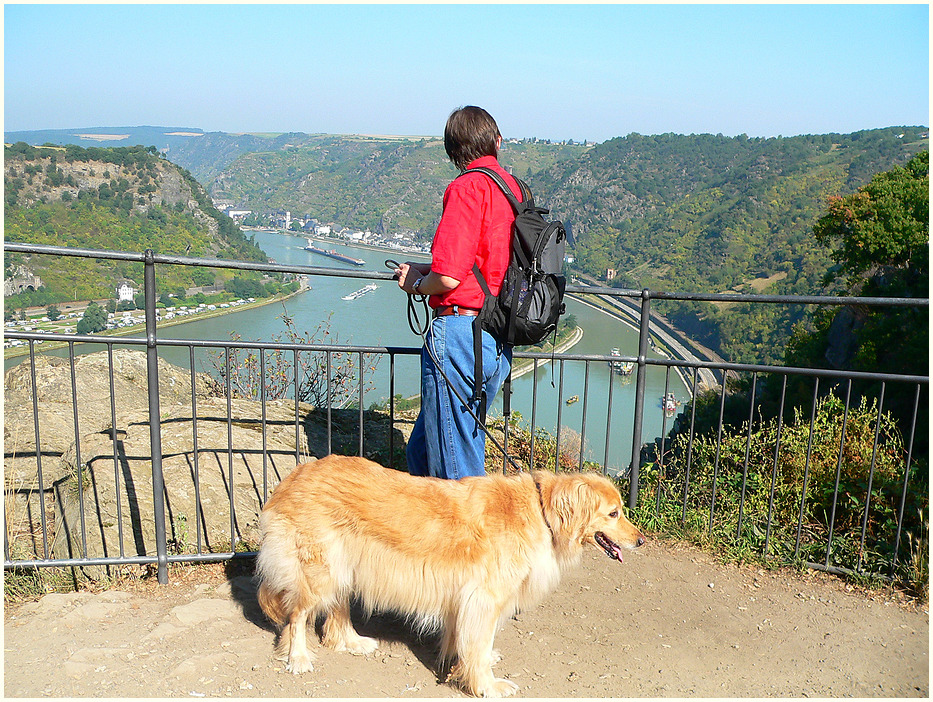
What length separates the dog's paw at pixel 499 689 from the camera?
9.96 feet

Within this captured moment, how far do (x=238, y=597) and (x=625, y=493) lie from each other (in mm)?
2687

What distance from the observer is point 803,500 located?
425cm

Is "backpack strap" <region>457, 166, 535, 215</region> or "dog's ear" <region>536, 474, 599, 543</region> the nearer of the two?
"dog's ear" <region>536, 474, 599, 543</region>

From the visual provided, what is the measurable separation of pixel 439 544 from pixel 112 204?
3242 centimetres

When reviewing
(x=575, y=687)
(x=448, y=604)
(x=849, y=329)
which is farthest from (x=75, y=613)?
(x=849, y=329)

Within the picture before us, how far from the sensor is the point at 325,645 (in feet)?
11.1

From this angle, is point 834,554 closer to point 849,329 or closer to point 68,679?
point 68,679

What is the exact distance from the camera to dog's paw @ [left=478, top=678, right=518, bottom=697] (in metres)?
3.04

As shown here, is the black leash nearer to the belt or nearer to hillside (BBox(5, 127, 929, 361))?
the belt

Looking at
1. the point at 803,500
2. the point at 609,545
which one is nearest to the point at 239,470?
the point at 609,545

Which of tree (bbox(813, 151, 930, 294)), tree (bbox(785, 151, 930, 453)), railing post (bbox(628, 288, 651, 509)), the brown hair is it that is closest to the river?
railing post (bbox(628, 288, 651, 509))

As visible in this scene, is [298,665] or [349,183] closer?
[298,665]

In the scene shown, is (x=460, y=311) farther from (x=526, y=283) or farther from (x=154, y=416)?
(x=154, y=416)

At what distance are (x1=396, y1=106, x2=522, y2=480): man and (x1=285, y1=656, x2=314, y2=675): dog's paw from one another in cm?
107
